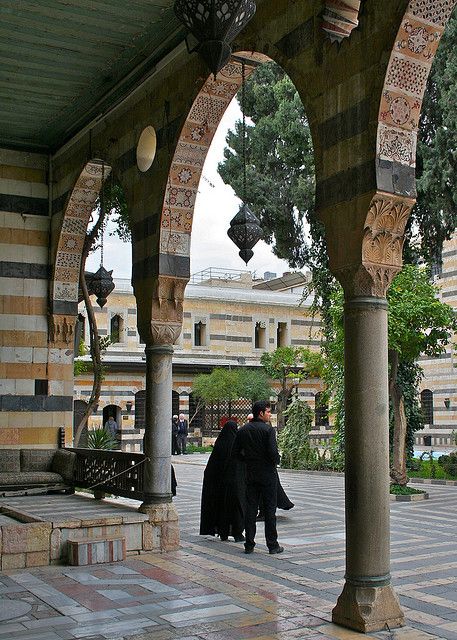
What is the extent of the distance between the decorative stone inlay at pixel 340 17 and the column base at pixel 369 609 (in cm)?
382

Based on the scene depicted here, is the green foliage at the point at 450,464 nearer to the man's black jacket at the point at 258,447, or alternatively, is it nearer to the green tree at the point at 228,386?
the man's black jacket at the point at 258,447

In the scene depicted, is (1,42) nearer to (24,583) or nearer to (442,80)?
(24,583)

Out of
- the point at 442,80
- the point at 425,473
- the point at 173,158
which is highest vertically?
the point at 442,80

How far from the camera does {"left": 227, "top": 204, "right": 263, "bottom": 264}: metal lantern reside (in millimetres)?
8708

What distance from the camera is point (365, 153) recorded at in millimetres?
5383

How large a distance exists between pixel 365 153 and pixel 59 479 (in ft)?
23.1

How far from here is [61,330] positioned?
38.6ft

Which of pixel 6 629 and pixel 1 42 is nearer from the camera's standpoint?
pixel 6 629

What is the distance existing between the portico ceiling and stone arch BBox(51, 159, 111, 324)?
3.30ft

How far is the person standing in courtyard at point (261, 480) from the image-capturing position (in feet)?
26.5

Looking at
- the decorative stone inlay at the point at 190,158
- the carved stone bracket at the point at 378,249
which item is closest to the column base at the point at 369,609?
the carved stone bracket at the point at 378,249

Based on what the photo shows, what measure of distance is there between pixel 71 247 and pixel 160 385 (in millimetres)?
4079

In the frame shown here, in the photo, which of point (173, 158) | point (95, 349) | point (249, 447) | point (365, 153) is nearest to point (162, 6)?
point (173, 158)

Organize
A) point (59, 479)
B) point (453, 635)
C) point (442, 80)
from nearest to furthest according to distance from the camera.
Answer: point (453, 635) → point (59, 479) → point (442, 80)
